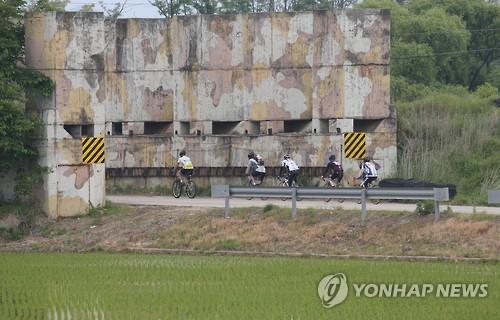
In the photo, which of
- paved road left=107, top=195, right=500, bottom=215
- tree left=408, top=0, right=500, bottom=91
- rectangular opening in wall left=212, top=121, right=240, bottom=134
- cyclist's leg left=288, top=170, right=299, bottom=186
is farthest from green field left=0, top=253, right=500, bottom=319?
tree left=408, top=0, right=500, bottom=91

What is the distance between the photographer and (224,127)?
4866 centimetres

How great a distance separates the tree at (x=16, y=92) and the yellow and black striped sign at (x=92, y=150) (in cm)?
160

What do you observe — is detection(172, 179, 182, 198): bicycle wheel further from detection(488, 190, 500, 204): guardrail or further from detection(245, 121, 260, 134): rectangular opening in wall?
detection(488, 190, 500, 204): guardrail

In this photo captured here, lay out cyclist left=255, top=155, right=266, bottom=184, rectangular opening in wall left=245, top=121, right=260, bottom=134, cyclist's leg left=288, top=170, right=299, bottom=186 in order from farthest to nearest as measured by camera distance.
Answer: rectangular opening in wall left=245, top=121, right=260, bottom=134
cyclist left=255, top=155, right=266, bottom=184
cyclist's leg left=288, top=170, right=299, bottom=186

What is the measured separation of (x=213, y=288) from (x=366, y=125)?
2411 centimetres

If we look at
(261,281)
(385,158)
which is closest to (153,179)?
(385,158)

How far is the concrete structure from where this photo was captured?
46.1 metres

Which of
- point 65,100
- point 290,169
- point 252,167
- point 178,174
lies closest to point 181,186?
point 178,174

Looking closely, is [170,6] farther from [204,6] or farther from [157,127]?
[157,127]

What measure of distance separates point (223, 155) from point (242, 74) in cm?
314

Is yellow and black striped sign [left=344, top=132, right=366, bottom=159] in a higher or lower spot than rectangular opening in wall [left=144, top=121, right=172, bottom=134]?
lower

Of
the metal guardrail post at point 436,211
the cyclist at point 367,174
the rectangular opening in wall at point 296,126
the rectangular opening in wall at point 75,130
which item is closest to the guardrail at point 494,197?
the metal guardrail post at point 436,211

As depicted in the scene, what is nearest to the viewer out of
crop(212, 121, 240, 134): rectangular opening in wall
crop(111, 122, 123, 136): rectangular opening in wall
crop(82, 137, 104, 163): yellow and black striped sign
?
crop(82, 137, 104, 163): yellow and black striped sign

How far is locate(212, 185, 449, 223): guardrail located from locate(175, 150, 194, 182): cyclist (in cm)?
817
